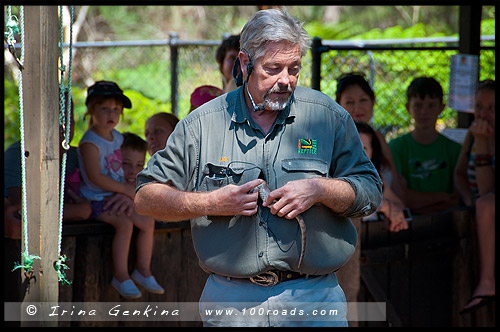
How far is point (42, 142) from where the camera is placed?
302 centimetres

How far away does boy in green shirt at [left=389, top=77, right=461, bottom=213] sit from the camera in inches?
221

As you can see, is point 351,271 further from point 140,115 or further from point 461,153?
point 140,115

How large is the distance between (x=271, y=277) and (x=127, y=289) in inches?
68.1

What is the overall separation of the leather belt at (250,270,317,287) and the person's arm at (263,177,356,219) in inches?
9.4

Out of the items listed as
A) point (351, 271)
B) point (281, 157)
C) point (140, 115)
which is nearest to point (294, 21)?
point (281, 157)

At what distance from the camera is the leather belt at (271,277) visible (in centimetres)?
283

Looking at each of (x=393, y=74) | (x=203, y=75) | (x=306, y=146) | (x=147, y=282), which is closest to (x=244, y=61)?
(x=306, y=146)

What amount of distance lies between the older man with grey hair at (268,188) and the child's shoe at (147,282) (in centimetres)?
153

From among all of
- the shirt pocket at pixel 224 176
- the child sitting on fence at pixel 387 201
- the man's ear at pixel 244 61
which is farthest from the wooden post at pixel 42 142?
the child sitting on fence at pixel 387 201

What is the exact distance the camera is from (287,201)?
2.69 m

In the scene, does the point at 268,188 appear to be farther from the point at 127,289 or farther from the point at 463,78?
the point at 463,78

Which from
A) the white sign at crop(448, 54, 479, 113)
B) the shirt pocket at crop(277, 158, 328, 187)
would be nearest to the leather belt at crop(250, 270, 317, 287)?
the shirt pocket at crop(277, 158, 328, 187)

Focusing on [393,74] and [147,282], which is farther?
[393,74]

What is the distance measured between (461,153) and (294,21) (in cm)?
300
